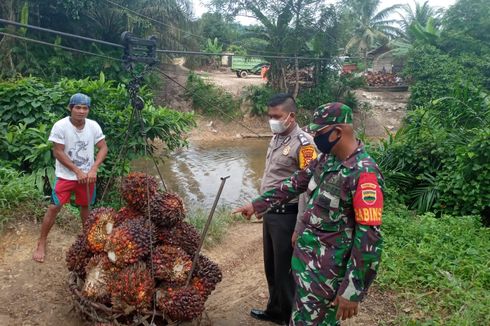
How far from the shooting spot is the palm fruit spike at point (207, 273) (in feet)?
10.2

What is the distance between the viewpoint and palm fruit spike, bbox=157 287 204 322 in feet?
9.13

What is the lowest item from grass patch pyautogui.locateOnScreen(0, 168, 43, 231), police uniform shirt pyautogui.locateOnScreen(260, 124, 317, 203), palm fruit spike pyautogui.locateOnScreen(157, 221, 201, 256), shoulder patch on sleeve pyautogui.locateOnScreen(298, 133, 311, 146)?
grass patch pyautogui.locateOnScreen(0, 168, 43, 231)

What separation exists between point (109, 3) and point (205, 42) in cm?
1348

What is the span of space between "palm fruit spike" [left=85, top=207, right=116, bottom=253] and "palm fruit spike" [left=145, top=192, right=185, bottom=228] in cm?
34

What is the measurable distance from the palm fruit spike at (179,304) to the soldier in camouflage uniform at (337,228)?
0.66 meters

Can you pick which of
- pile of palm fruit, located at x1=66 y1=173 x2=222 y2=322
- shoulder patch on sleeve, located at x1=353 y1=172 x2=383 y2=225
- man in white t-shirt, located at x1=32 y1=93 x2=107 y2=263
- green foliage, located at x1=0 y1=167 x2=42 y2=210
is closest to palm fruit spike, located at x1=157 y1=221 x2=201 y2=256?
pile of palm fruit, located at x1=66 y1=173 x2=222 y2=322

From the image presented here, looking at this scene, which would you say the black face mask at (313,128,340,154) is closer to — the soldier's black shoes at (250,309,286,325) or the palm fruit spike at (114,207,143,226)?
the palm fruit spike at (114,207,143,226)

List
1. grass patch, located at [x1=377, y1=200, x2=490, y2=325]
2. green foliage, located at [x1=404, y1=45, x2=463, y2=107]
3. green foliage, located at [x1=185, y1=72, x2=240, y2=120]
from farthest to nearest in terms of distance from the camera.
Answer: green foliage, located at [x1=404, y1=45, x2=463, y2=107] → green foliage, located at [x1=185, y1=72, x2=240, y2=120] → grass patch, located at [x1=377, y1=200, x2=490, y2=325]

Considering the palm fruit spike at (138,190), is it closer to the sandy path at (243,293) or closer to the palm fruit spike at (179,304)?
the palm fruit spike at (179,304)

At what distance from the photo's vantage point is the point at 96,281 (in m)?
2.92

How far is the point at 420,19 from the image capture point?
31.8 metres

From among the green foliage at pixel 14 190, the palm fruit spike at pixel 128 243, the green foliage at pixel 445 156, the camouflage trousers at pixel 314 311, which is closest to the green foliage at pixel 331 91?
the green foliage at pixel 445 156

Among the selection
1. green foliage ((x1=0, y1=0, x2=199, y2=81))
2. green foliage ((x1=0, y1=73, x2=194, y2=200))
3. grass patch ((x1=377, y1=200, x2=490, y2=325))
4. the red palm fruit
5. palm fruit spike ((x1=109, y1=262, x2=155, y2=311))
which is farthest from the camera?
green foliage ((x1=0, y1=0, x2=199, y2=81))

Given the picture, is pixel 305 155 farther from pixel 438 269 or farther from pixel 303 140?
pixel 438 269
